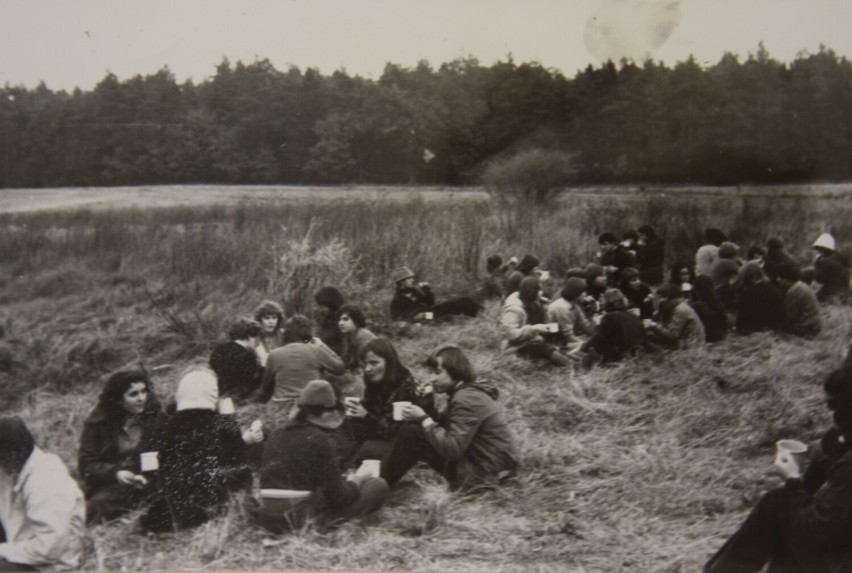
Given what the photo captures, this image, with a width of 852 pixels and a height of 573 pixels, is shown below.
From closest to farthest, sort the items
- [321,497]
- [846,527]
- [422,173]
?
1. [846,527]
2. [321,497]
3. [422,173]

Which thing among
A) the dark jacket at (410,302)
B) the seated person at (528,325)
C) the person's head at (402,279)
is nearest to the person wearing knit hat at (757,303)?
the seated person at (528,325)

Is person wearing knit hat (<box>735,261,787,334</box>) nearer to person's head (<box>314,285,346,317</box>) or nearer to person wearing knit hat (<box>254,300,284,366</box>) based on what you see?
person's head (<box>314,285,346,317</box>)

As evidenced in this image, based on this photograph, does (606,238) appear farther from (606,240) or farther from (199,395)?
(199,395)

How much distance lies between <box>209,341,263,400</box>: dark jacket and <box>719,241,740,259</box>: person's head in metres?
2.51

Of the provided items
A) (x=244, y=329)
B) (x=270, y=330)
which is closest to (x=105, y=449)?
(x=244, y=329)

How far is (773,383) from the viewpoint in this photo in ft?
13.0

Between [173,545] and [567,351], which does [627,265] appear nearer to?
[567,351]

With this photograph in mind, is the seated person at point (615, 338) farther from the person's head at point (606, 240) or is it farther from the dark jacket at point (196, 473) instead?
the dark jacket at point (196, 473)

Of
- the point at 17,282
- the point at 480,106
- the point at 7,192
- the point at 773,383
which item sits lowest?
the point at 773,383

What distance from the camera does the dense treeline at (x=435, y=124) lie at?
4.02m

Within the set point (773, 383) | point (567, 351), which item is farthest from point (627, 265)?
point (773, 383)

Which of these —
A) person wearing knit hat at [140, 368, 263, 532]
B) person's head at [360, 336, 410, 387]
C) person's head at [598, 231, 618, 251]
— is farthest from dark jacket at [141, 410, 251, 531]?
person's head at [598, 231, 618, 251]

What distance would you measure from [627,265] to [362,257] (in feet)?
4.62

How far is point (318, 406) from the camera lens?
3957mm
